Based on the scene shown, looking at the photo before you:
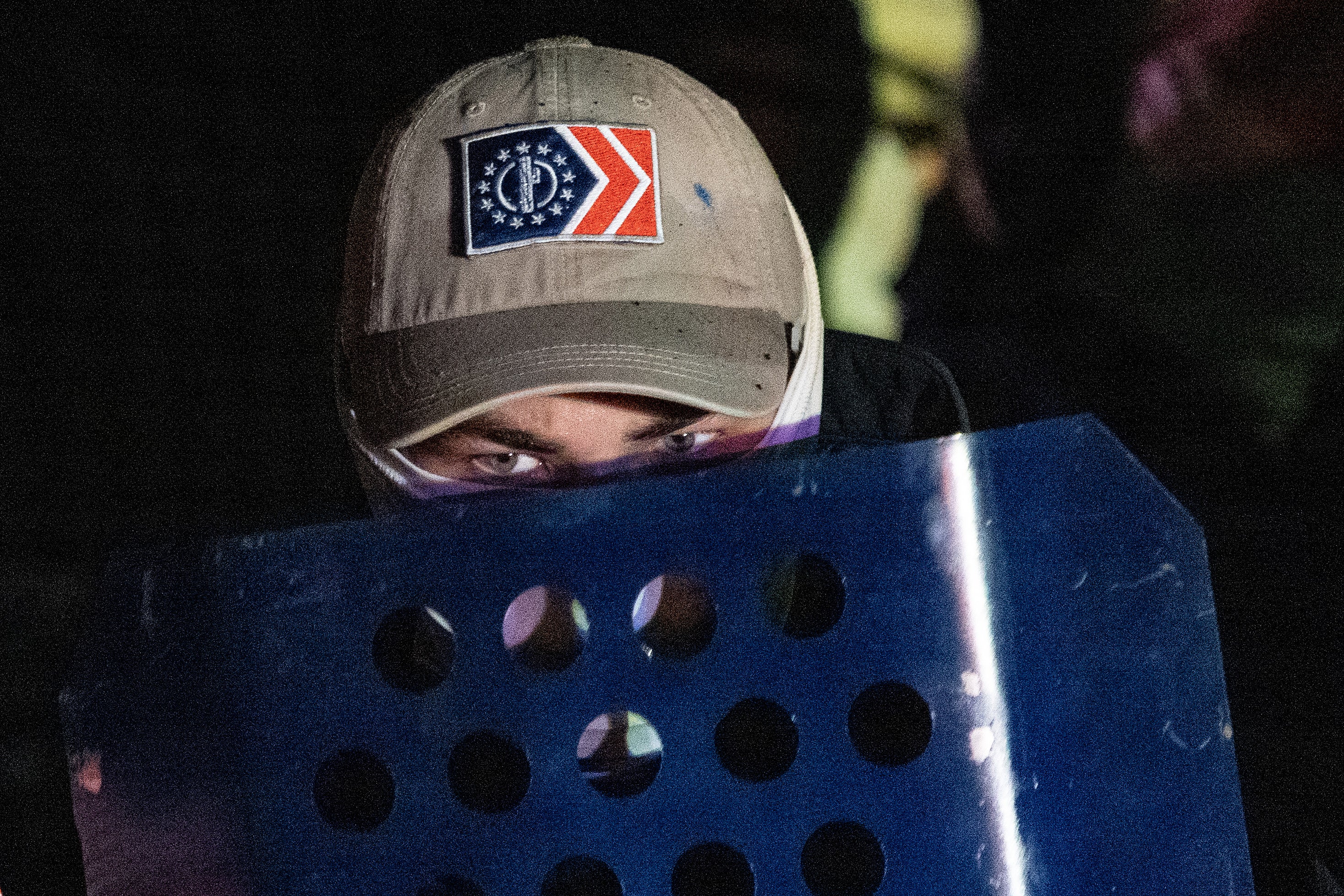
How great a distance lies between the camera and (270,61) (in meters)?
1.73

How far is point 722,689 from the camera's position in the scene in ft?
1.11

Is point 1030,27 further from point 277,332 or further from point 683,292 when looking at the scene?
point 277,332

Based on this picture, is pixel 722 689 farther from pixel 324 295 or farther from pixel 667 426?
pixel 324 295

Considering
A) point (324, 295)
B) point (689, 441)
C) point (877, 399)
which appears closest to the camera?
point (689, 441)

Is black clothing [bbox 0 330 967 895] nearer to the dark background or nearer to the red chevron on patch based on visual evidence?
the red chevron on patch

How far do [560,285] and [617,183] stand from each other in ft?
0.33

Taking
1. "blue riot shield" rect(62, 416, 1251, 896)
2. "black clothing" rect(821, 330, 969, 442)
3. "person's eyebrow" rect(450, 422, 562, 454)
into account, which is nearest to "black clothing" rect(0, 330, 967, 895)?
"black clothing" rect(821, 330, 969, 442)

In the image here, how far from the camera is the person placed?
85 cm

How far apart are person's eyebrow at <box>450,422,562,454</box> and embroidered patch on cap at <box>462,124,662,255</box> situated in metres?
0.16

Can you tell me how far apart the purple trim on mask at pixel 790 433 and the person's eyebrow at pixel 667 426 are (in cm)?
9

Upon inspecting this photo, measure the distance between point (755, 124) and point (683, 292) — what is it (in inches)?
46.7

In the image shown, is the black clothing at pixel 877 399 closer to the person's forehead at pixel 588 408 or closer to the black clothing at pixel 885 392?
the black clothing at pixel 885 392

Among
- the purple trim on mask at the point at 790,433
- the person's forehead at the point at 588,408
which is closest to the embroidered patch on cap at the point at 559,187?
the person's forehead at the point at 588,408

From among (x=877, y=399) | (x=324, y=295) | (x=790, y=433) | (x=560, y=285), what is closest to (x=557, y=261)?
(x=560, y=285)
